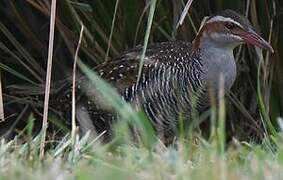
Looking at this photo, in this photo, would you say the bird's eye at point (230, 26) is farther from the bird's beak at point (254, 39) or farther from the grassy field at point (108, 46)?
the grassy field at point (108, 46)

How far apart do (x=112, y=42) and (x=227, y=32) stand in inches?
30.1

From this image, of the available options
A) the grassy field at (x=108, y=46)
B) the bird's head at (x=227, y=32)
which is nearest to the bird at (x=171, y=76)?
the bird's head at (x=227, y=32)

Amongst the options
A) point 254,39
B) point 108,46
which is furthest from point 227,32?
point 108,46

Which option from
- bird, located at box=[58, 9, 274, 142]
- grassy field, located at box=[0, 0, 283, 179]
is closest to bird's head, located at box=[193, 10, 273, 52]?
bird, located at box=[58, 9, 274, 142]

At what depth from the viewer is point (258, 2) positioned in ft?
20.3

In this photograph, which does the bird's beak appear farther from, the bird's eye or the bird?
the bird's eye

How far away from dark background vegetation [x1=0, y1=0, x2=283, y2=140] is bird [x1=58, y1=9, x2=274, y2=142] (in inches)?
8.4

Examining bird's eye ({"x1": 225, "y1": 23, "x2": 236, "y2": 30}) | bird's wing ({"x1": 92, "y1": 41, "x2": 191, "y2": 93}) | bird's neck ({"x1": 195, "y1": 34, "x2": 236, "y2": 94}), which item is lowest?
bird's neck ({"x1": 195, "y1": 34, "x2": 236, "y2": 94})

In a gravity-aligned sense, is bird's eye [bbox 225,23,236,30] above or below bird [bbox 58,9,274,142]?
above

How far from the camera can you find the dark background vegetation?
6055 millimetres

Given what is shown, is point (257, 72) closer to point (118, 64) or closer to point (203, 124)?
point (203, 124)

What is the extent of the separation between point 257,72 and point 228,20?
0.52m

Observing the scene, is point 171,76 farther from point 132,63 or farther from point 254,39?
point 254,39

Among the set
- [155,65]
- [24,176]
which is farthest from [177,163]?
[155,65]
